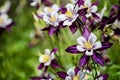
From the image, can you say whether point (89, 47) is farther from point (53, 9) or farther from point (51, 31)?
point (53, 9)

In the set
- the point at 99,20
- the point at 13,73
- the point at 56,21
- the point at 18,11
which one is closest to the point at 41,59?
the point at 56,21

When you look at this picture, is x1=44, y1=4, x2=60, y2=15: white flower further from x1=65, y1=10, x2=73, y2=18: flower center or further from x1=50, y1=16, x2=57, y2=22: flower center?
x1=65, y1=10, x2=73, y2=18: flower center

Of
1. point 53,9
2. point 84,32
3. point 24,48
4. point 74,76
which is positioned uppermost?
point 24,48

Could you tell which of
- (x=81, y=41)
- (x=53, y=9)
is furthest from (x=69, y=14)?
(x=53, y=9)

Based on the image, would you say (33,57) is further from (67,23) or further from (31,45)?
(67,23)

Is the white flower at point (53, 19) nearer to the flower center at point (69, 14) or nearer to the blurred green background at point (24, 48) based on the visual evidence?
the flower center at point (69, 14)

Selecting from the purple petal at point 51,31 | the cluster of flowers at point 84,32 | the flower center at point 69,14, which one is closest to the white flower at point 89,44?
the cluster of flowers at point 84,32
